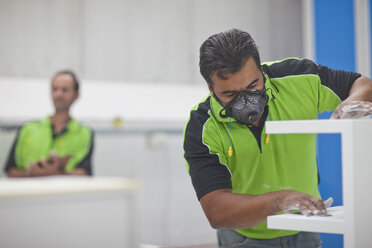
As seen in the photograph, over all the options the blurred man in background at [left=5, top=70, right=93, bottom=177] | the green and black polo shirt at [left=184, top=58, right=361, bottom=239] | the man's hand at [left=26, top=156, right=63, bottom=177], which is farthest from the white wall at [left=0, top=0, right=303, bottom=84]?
the green and black polo shirt at [left=184, top=58, right=361, bottom=239]

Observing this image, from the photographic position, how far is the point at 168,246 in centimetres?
290

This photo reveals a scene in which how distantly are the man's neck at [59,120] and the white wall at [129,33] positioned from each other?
0.80ft

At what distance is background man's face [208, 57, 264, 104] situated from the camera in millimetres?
1024

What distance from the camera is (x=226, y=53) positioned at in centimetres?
103

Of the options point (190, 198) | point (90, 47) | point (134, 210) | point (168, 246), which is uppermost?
point (90, 47)

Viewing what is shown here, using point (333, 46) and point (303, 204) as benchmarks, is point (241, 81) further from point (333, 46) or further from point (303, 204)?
point (333, 46)

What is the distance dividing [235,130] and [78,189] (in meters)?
0.72

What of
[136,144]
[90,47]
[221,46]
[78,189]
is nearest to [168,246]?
[136,144]

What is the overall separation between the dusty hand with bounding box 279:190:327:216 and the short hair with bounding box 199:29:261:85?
0.98 feet

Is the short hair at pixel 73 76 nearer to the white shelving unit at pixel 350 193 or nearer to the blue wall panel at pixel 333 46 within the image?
the blue wall panel at pixel 333 46

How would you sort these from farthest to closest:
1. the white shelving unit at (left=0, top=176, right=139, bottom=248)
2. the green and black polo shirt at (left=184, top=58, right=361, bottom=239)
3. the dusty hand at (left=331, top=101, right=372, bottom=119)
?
the green and black polo shirt at (left=184, top=58, right=361, bottom=239) → the dusty hand at (left=331, top=101, right=372, bottom=119) → the white shelving unit at (left=0, top=176, right=139, bottom=248)

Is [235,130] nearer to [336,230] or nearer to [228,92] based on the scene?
[228,92]

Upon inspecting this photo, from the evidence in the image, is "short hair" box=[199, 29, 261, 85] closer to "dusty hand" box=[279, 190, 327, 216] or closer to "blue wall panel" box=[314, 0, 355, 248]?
"dusty hand" box=[279, 190, 327, 216]

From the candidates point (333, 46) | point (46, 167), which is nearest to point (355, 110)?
point (333, 46)
